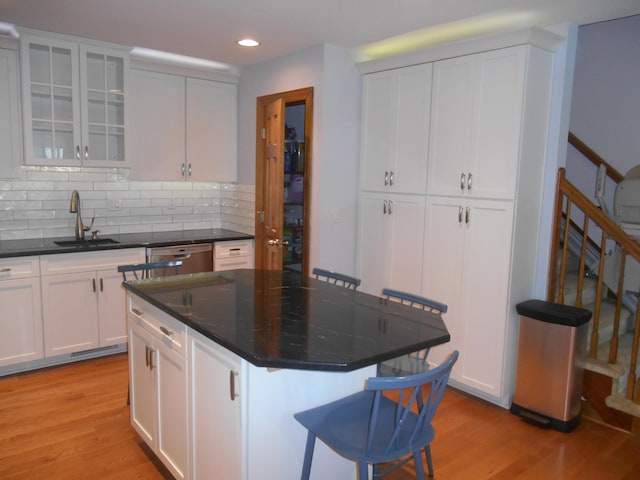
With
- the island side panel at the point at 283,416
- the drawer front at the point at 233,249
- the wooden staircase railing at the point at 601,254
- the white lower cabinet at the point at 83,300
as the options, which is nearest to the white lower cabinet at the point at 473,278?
the wooden staircase railing at the point at 601,254

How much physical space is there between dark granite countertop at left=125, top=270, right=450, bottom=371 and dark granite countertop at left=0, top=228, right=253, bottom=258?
135cm

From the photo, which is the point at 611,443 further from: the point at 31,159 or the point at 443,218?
the point at 31,159

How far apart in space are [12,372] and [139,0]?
109 inches

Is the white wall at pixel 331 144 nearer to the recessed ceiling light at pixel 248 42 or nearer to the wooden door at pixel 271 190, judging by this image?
the wooden door at pixel 271 190

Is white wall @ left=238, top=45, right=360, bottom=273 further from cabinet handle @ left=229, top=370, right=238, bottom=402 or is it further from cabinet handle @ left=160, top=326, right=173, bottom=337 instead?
cabinet handle @ left=229, top=370, right=238, bottom=402

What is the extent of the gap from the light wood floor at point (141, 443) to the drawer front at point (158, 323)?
726 mm

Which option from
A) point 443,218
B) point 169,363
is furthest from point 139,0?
point 443,218

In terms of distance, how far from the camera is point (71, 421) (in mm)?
2965

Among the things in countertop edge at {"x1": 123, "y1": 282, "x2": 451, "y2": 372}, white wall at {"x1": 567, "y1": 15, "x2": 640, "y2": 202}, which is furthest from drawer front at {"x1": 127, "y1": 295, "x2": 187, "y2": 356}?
white wall at {"x1": 567, "y1": 15, "x2": 640, "y2": 202}

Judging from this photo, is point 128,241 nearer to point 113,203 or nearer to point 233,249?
point 113,203

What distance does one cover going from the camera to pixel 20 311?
3.54m

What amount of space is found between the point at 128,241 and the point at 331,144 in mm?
1851

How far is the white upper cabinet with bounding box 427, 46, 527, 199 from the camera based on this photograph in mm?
3021

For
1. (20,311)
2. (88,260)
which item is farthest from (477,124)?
(20,311)
